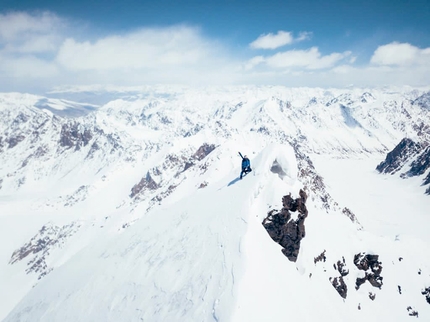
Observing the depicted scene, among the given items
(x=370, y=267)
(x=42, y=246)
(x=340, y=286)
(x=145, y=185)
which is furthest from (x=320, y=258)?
(x=42, y=246)

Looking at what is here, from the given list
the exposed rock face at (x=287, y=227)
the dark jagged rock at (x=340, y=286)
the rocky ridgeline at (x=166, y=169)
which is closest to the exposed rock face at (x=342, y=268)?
the dark jagged rock at (x=340, y=286)

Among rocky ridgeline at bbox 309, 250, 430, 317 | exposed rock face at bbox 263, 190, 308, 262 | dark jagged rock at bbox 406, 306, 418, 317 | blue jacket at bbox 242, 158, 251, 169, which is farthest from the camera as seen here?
dark jagged rock at bbox 406, 306, 418, 317

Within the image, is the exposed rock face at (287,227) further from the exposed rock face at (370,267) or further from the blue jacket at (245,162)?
the exposed rock face at (370,267)

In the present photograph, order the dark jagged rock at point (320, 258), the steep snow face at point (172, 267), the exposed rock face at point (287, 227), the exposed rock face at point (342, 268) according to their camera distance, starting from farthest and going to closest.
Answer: the exposed rock face at point (342, 268)
the dark jagged rock at point (320, 258)
the exposed rock face at point (287, 227)
the steep snow face at point (172, 267)

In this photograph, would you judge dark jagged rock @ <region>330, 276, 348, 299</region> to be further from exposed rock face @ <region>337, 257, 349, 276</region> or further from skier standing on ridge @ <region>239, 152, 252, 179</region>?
skier standing on ridge @ <region>239, 152, 252, 179</region>

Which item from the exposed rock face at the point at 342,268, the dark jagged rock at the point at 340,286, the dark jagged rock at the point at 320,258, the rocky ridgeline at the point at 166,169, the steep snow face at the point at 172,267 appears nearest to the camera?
the steep snow face at the point at 172,267

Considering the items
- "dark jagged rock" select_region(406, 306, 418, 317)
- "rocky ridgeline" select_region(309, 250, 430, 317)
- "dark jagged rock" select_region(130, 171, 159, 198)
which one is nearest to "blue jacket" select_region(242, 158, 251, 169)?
"rocky ridgeline" select_region(309, 250, 430, 317)

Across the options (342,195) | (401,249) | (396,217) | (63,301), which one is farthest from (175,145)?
(63,301)
